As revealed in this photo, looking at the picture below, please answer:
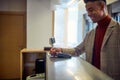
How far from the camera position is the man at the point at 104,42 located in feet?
4.31

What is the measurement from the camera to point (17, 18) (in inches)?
249

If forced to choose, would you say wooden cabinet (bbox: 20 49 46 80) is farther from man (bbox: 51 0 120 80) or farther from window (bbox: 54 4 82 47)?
man (bbox: 51 0 120 80)

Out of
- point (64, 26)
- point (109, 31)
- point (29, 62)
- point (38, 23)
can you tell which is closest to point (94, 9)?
point (109, 31)

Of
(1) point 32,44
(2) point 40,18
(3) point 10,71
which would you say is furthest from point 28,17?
(3) point 10,71

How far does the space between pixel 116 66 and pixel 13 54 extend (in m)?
5.36

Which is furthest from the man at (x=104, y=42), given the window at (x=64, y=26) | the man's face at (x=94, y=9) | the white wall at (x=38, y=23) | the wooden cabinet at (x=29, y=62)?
the window at (x=64, y=26)

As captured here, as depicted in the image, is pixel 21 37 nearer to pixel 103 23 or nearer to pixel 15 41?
pixel 15 41

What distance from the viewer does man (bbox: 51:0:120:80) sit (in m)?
1.31

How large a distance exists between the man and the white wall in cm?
476

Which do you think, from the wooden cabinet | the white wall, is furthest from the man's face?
the white wall

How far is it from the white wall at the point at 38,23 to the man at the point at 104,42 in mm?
4764

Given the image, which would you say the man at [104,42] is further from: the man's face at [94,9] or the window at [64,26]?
the window at [64,26]

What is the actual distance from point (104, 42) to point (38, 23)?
16.3 feet

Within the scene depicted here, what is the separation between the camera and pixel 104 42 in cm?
137
